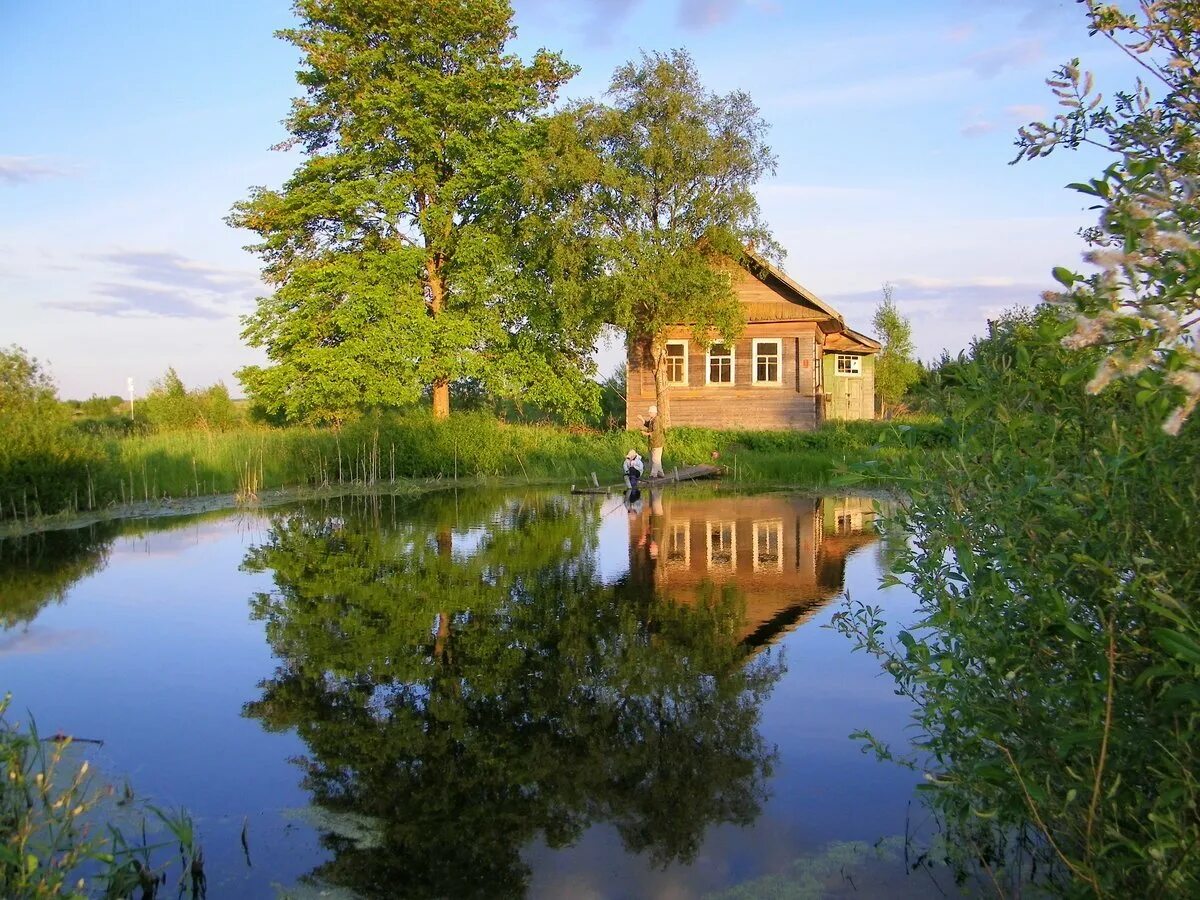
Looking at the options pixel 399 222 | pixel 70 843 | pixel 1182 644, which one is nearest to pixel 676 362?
pixel 399 222

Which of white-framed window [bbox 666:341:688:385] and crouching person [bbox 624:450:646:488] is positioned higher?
white-framed window [bbox 666:341:688:385]

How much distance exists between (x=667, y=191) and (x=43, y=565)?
67.7 feet

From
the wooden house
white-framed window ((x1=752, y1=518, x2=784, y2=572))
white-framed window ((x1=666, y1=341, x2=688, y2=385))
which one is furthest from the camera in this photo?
white-framed window ((x1=666, y1=341, x2=688, y2=385))

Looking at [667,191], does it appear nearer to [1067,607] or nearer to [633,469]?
[633,469]

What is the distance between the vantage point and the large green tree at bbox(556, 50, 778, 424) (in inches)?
1133

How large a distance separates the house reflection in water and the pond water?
0.09 meters

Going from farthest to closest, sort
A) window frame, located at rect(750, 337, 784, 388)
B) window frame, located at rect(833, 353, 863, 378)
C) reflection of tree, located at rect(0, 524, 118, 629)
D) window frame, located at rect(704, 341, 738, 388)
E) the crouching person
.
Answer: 1. window frame, located at rect(833, 353, 863, 378)
2. window frame, located at rect(704, 341, 738, 388)
3. window frame, located at rect(750, 337, 784, 388)
4. the crouching person
5. reflection of tree, located at rect(0, 524, 118, 629)

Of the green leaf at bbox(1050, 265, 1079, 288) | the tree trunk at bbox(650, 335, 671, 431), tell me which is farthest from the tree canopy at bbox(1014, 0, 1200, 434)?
the tree trunk at bbox(650, 335, 671, 431)

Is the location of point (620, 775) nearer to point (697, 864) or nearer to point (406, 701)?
point (697, 864)

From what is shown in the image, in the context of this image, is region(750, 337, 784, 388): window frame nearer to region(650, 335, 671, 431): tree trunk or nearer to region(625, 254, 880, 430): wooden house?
region(625, 254, 880, 430): wooden house

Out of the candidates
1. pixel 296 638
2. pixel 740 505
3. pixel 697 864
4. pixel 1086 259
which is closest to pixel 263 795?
pixel 697 864

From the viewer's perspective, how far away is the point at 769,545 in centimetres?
1600

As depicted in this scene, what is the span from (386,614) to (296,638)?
110cm

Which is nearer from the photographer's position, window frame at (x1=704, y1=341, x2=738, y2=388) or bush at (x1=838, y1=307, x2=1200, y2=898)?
bush at (x1=838, y1=307, x2=1200, y2=898)
